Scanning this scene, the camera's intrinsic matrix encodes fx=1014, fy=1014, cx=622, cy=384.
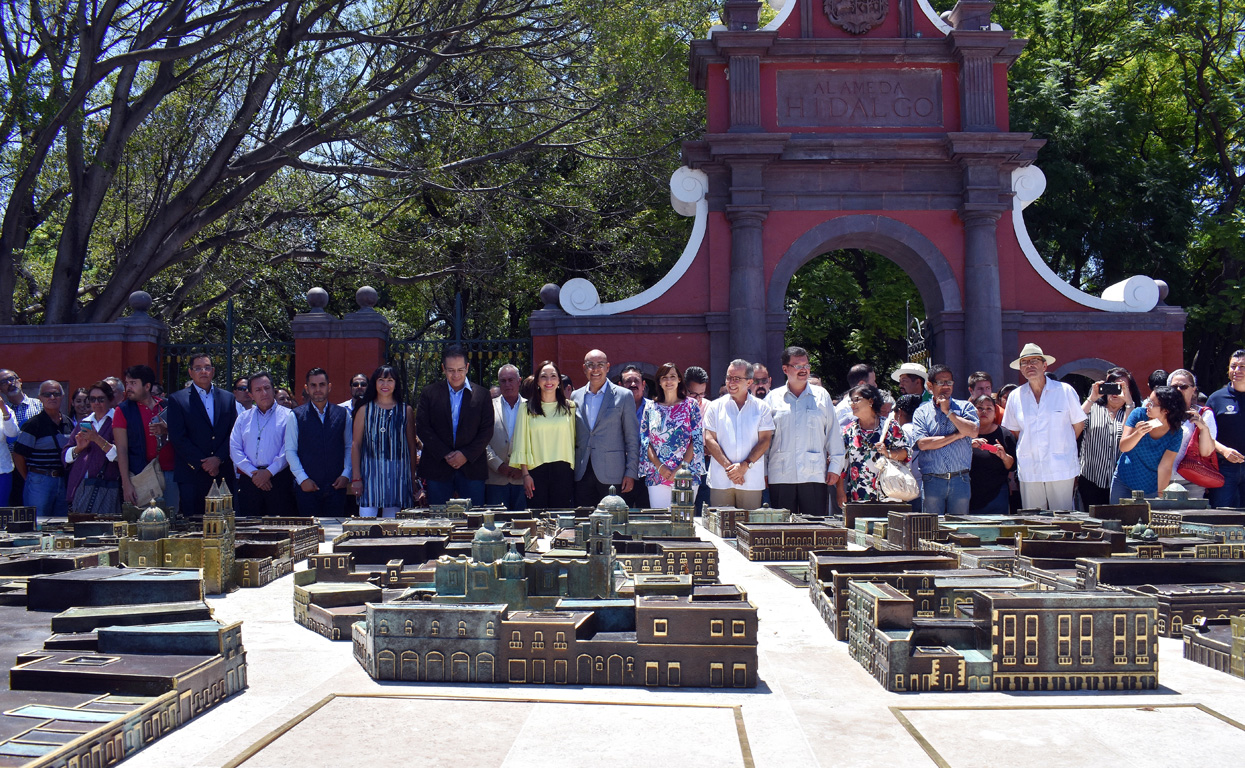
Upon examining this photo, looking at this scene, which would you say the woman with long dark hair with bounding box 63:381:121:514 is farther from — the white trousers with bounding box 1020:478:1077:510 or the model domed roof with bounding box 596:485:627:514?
the white trousers with bounding box 1020:478:1077:510

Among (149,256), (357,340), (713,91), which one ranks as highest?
(713,91)

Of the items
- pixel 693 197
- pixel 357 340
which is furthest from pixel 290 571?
pixel 693 197

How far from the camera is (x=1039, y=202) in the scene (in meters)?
20.5

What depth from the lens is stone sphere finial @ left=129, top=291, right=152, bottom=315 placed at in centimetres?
1280

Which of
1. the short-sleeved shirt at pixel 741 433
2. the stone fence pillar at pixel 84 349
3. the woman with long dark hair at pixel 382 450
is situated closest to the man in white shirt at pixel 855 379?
the short-sleeved shirt at pixel 741 433

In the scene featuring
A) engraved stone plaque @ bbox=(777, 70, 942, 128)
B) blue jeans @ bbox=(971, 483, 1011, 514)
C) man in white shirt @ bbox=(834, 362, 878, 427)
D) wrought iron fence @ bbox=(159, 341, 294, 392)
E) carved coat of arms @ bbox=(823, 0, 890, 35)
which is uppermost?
carved coat of arms @ bbox=(823, 0, 890, 35)

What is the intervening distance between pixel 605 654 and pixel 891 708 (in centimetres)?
86

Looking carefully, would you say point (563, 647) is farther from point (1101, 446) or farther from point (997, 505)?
point (1101, 446)

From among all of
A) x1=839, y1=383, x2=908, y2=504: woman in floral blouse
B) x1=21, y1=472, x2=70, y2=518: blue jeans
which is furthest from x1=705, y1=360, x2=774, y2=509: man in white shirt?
x1=21, y1=472, x2=70, y2=518: blue jeans

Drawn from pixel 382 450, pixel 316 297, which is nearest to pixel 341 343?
pixel 316 297

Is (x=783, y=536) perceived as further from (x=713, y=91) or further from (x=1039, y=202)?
(x=1039, y=202)

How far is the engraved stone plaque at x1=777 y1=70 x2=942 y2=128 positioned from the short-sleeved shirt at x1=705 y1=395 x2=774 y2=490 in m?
7.13

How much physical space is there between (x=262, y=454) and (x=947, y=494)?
199 inches

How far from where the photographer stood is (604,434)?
7.72 m
